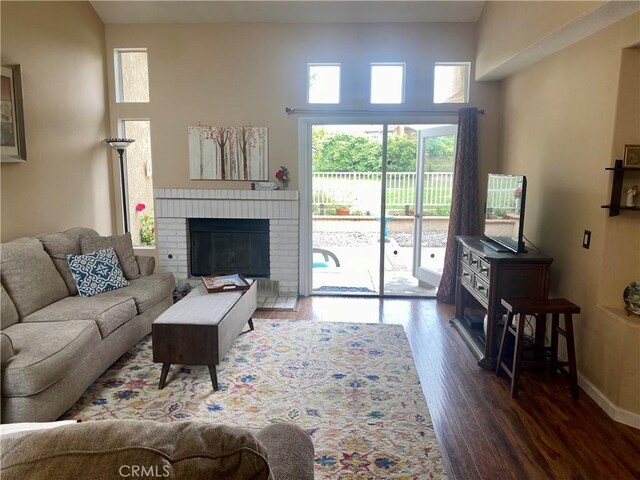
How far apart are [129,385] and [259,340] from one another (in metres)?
1.17

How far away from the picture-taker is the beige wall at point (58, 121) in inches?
150

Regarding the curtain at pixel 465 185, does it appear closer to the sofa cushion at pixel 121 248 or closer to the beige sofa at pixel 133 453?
the sofa cushion at pixel 121 248

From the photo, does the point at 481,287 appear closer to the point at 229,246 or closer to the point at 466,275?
the point at 466,275

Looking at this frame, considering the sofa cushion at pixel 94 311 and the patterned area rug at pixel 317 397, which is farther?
the sofa cushion at pixel 94 311

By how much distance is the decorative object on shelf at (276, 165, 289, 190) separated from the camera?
16.9ft

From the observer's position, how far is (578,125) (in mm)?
3285

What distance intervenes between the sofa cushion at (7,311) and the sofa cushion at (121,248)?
102cm

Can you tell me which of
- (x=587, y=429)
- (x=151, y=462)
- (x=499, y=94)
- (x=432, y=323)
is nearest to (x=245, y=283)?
(x=432, y=323)

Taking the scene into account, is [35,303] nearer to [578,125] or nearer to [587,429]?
[587,429]

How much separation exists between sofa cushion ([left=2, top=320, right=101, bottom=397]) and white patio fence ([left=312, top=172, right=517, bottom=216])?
3.01 metres

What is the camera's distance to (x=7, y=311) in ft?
9.83

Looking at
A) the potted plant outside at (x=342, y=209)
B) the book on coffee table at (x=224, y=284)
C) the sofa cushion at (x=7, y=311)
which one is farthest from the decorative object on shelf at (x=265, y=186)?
the sofa cushion at (x=7, y=311)

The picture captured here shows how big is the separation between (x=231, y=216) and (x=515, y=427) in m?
3.68

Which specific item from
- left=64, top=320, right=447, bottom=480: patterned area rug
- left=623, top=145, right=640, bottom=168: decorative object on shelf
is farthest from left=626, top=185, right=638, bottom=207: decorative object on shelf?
left=64, top=320, right=447, bottom=480: patterned area rug
